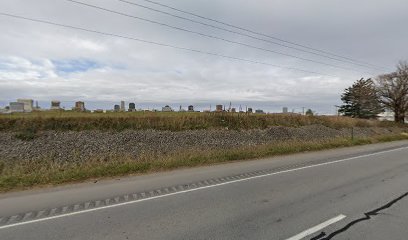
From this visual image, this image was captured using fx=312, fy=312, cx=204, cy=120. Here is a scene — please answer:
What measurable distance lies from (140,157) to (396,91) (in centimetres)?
5010

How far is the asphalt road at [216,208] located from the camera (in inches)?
208

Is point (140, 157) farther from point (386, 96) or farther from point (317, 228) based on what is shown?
point (386, 96)

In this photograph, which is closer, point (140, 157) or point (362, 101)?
point (140, 157)

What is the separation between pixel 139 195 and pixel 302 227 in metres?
4.07

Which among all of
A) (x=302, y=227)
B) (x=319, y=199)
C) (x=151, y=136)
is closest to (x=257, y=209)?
(x=302, y=227)

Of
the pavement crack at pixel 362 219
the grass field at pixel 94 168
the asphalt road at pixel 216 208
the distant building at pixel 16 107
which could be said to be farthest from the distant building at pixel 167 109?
the pavement crack at pixel 362 219

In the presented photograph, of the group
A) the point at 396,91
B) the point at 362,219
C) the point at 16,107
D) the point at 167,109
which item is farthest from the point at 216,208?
the point at 396,91

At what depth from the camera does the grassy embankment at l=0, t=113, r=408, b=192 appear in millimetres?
10497

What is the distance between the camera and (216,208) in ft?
21.7

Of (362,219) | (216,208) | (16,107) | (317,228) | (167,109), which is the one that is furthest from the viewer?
(167,109)

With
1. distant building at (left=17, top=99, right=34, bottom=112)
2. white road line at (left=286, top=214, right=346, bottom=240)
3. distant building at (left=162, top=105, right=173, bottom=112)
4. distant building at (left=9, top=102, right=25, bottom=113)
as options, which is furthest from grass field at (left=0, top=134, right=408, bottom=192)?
distant building at (left=162, top=105, right=173, bottom=112)

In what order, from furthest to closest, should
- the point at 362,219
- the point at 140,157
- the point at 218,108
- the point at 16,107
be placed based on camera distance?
the point at 218,108 → the point at 16,107 → the point at 140,157 → the point at 362,219

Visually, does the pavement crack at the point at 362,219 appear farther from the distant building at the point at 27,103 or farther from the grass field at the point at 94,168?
the distant building at the point at 27,103

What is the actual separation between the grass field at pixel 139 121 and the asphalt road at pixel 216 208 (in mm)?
13451
